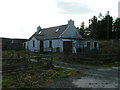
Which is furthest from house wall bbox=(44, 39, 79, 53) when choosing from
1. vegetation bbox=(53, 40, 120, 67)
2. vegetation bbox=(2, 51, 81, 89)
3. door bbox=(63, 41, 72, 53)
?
vegetation bbox=(2, 51, 81, 89)

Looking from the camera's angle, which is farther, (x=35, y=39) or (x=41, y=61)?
(x=35, y=39)

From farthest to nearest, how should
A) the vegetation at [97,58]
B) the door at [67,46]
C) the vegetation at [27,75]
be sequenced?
the door at [67,46], the vegetation at [97,58], the vegetation at [27,75]

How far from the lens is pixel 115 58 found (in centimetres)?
1747

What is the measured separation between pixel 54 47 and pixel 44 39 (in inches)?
127

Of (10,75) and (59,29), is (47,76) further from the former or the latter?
(59,29)

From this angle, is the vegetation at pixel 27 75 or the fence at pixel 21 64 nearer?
the vegetation at pixel 27 75

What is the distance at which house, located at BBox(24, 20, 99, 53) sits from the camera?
2836 cm

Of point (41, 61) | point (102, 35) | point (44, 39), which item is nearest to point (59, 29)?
point (44, 39)

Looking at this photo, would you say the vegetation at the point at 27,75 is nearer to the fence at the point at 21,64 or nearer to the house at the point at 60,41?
the fence at the point at 21,64

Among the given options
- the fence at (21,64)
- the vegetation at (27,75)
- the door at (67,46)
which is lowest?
the vegetation at (27,75)

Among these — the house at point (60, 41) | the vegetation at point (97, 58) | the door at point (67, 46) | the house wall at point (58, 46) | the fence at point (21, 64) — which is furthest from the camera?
the door at point (67, 46)

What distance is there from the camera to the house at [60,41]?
28361 millimetres

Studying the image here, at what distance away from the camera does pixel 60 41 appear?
92.7ft

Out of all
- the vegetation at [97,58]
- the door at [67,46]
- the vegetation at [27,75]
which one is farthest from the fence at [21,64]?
the door at [67,46]
